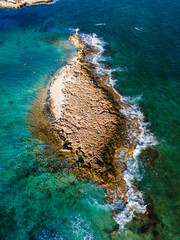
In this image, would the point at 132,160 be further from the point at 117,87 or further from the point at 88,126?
the point at 117,87

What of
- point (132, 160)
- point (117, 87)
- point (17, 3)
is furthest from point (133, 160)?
point (17, 3)

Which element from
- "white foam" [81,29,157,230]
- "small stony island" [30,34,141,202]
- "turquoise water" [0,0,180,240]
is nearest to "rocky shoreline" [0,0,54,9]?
"turquoise water" [0,0,180,240]

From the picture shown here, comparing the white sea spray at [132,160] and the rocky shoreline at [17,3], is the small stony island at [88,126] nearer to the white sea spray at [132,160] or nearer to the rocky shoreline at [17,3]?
the white sea spray at [132,160]

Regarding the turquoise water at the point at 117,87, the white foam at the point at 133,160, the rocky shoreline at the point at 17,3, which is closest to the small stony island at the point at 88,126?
the white foam at the point at 133,160

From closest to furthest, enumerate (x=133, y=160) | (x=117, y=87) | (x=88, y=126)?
(x=133, y=160) < (x=88, y=126) < (x=117, y=87)

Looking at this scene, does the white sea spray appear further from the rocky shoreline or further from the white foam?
the rocky shoreline

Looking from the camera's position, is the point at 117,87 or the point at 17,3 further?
the point at 17,3
